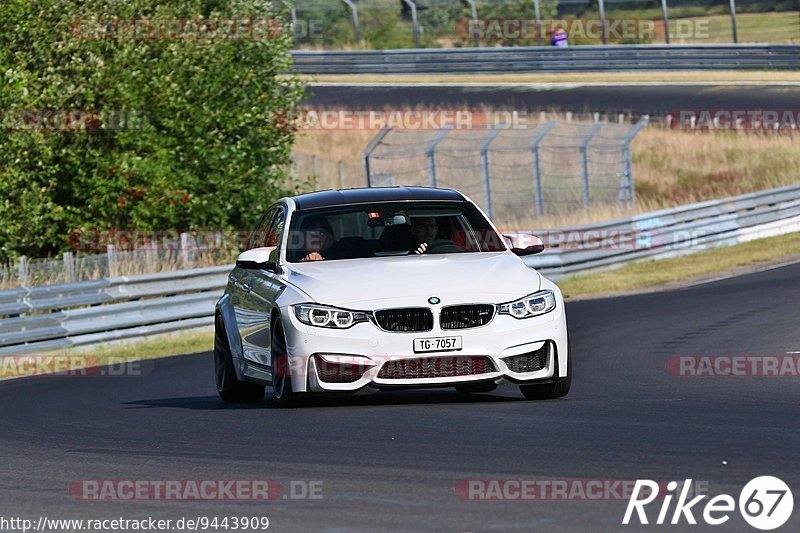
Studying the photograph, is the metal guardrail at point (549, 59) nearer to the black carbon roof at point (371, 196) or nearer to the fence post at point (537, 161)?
the fence post at point (537, 161)

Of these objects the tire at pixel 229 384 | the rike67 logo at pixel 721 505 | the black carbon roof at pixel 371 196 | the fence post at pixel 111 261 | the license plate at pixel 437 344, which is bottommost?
the fence post at pixel 111 261

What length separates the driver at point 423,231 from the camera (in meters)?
11.3

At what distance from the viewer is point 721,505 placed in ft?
20.9

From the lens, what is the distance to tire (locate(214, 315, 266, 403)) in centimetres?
1241

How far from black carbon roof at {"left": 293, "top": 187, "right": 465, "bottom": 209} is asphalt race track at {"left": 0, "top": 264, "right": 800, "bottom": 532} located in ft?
4.88

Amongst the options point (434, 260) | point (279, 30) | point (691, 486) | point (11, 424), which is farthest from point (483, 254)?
point (279, 30)

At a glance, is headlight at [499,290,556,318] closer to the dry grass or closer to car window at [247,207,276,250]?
car window at [247,207,276,250]

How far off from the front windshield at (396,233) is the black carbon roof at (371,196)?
5 centimetres

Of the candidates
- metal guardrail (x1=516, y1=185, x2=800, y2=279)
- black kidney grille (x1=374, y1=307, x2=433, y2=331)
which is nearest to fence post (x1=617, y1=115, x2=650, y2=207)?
metal guardrail (x1=516, y1=185, x2=800, y2=279)

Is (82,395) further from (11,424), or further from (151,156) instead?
(151,156)

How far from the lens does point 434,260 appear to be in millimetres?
10844

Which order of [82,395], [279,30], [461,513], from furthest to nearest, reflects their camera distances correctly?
1. [279,30]
2. [82,395]
3. [461,513]

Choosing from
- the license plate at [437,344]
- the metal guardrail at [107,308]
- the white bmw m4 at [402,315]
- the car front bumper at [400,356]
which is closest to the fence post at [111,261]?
the metal guardrail at [107,308]

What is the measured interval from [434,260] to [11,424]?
345cm
